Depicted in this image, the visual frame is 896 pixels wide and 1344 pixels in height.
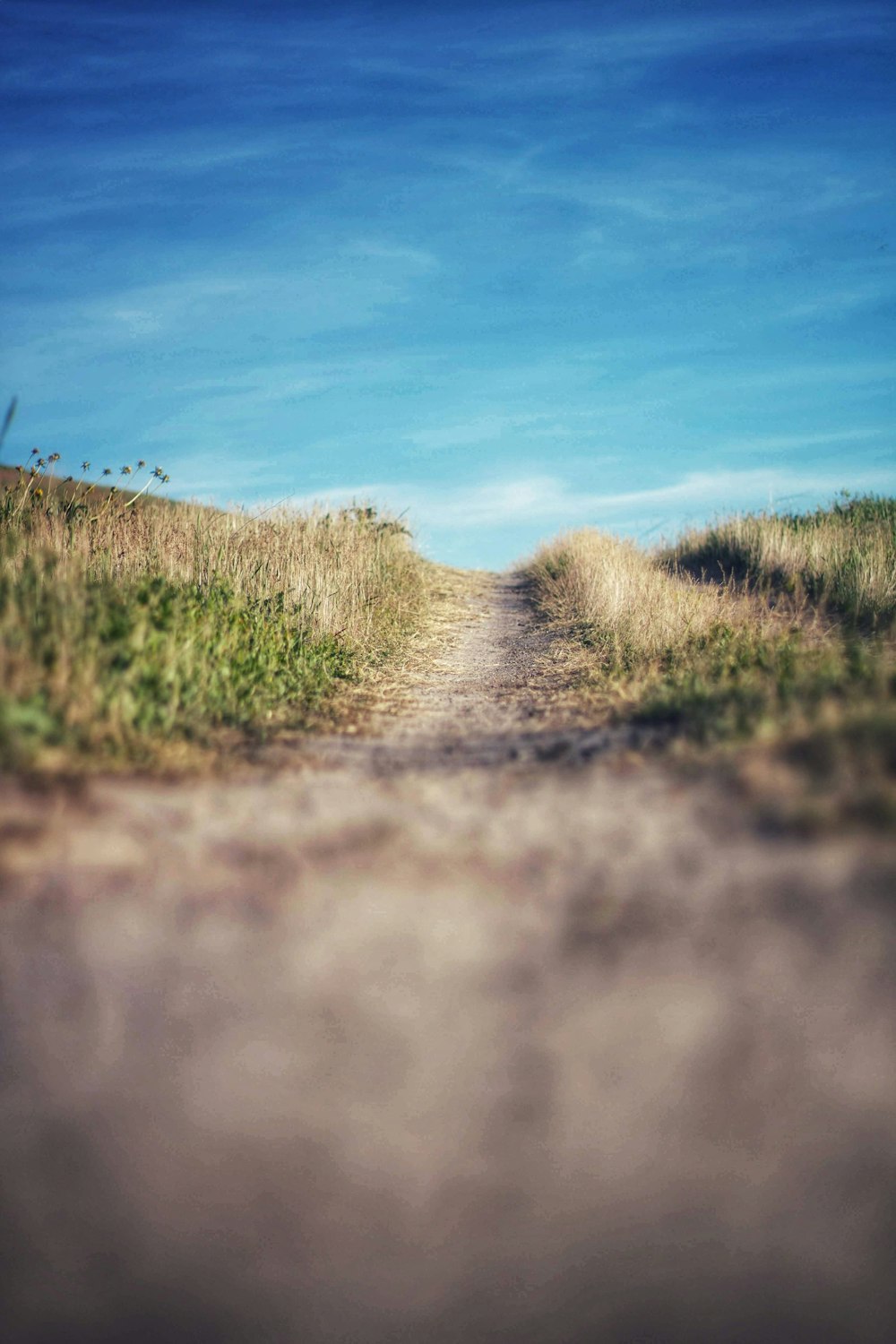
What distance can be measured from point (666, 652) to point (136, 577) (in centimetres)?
383

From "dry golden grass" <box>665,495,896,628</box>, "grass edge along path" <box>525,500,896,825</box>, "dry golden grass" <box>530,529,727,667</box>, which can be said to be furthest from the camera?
"dry golden grass" <box>665,495,896,628</box>

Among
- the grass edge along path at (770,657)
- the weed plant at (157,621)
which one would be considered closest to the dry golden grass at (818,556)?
Answer: the grass edge along path at (770,657)

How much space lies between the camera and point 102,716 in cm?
329

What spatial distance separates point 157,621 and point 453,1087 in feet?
10.0

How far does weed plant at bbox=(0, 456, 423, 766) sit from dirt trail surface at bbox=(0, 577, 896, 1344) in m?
0.66

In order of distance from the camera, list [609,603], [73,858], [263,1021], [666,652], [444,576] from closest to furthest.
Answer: [263,1021] → [73,858] → [666,652] → [609,603] → [444,576]

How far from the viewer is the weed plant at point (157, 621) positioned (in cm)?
320

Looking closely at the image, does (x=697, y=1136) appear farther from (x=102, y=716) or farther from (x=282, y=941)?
(x=102, y=716)

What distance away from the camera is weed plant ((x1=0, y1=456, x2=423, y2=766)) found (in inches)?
126

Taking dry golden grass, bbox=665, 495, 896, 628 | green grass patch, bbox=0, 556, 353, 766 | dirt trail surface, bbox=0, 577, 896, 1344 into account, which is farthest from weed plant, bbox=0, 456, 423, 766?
dry golden grass, bbox=665, 495, 896, 628

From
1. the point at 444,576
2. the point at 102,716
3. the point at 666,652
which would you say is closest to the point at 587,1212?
the point at 102,716

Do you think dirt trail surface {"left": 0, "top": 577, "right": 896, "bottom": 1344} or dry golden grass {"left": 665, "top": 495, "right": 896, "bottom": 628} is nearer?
dirt trail surface {"left": 0, "top": 577, "right": 896, "bottom": 1344}

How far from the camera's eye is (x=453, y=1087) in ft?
7.22

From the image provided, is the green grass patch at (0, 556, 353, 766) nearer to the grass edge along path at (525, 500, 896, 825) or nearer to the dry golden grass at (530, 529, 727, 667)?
the grass edge along path at (525, 500, 896, 825)
